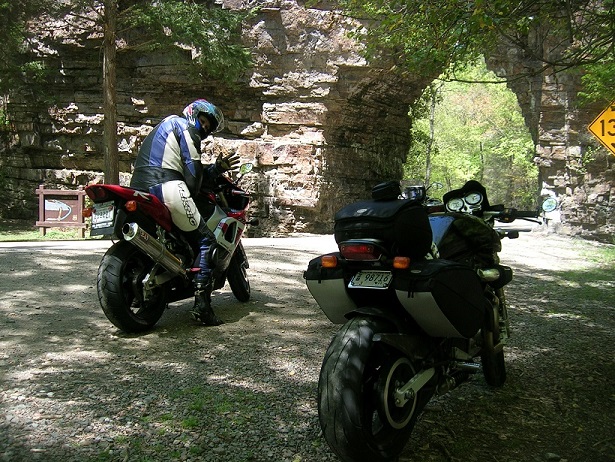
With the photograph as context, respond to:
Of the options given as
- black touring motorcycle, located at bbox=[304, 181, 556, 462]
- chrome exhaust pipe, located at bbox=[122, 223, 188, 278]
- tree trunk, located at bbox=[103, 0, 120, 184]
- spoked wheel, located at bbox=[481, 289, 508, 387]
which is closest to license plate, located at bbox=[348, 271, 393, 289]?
black touring motorcycle, located at bbox=[304, 181, 556, 462]

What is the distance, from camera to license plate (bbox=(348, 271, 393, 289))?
8.50 feet

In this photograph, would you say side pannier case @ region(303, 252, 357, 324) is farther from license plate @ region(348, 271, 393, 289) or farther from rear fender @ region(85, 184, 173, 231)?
rear fender @ region(85, 184, 173, 231)

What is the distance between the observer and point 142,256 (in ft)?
14.4

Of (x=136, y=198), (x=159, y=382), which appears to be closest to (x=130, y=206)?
(x=136, y=198)

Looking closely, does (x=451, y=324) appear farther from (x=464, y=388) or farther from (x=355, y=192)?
(x=355, y=192)

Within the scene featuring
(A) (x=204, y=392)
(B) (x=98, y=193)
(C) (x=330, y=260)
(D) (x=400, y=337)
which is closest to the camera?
(D) (x=400, y=337)

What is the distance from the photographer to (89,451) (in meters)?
2.46

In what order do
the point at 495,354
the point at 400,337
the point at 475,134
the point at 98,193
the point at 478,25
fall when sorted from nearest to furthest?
the point at 400,337 < the point at 495,354 < the point at 98,193 < the point at 478,25 < the point at 475,134

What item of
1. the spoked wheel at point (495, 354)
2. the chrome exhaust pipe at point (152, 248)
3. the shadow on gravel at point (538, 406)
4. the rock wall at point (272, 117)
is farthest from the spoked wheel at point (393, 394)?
the rock wall at point (272, 117)

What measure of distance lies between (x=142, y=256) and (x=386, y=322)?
2517mm

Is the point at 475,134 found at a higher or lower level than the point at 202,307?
higher

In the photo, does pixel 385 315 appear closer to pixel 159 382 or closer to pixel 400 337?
pixel 400 337

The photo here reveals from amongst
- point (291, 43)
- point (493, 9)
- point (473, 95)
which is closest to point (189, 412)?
point (493, 9)

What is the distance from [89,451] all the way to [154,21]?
14459mm
